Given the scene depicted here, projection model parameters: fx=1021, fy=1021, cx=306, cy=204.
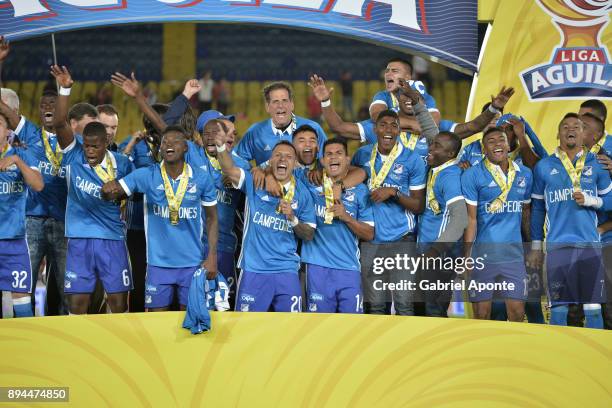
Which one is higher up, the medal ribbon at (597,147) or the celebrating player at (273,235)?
the medal ribbon at (597,147)

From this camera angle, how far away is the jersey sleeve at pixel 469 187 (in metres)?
7.30

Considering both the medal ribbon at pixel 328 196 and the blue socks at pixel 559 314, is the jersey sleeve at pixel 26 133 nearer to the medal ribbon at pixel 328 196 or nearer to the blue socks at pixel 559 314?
the medal ribbon at pixel 328 196

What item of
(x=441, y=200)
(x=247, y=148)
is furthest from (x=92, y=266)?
(x=441, y=200)

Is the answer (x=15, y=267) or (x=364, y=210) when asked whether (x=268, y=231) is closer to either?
(x=364, y=210)

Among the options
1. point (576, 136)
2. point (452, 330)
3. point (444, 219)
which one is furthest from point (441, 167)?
point (452, 330)

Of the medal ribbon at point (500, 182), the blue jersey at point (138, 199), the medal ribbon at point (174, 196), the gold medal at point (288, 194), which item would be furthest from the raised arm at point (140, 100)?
the medal ribbon at point (500, 182)

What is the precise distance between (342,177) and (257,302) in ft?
3.53

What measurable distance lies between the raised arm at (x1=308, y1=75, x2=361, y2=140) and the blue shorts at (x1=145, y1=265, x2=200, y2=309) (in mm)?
1656

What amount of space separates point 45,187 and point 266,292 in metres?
1.86

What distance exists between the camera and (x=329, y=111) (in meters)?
7.77

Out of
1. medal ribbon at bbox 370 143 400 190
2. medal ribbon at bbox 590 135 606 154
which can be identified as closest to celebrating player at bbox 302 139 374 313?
medal ribbon at bbox 370 143 400 190

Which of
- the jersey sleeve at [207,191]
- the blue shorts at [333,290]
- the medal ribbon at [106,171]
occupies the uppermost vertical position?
the medal ribbon at [106,171]
